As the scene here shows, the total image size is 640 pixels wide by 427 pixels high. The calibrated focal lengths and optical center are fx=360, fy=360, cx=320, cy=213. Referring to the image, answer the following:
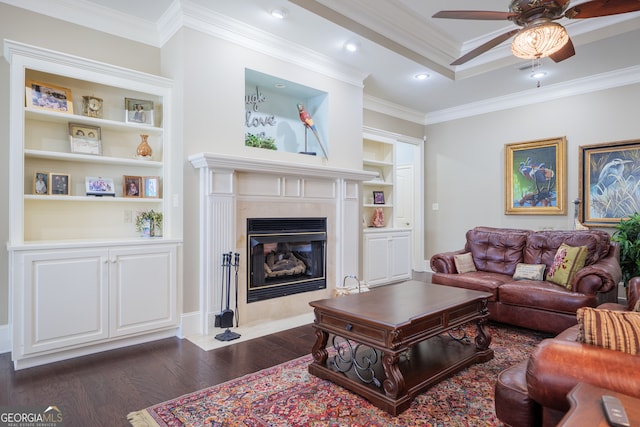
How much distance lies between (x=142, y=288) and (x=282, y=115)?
256cm

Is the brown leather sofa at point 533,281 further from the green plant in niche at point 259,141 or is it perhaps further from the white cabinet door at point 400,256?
the green plant in niche at point 259,141

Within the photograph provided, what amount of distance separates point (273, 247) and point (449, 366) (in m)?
2.19

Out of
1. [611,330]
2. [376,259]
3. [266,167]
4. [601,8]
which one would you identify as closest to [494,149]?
[376,259]

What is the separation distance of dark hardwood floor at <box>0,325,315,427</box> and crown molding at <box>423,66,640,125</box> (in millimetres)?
4797

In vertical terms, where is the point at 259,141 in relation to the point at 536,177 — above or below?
above

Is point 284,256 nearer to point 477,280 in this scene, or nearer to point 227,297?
point 227,297

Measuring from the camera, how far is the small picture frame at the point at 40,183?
9.86 ft

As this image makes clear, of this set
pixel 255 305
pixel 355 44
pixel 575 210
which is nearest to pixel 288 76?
pixel 355 44

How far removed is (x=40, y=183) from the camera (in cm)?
302

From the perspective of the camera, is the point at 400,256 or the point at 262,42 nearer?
the point at 262,42

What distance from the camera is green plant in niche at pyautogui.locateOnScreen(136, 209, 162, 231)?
3.58 meters

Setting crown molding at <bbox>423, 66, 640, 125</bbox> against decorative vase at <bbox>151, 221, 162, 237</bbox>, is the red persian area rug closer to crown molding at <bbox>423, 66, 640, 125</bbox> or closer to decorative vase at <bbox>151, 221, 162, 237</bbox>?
decorative vase at <bbox>151, 221, 162, 237</bbox>

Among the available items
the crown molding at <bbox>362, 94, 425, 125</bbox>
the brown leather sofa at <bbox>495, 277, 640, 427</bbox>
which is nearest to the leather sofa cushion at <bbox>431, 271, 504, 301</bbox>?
the brown leather sofa at <bbox>495, 277, 640, 427</bbox>

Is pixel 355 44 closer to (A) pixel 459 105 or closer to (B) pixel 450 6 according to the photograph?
(B) pixel 450 6
